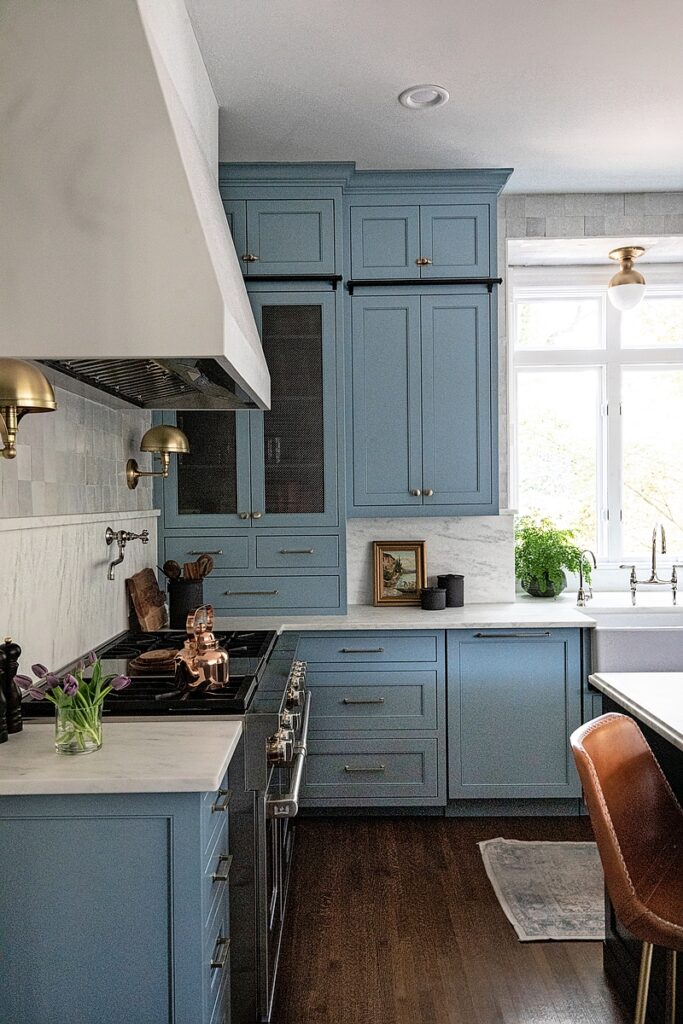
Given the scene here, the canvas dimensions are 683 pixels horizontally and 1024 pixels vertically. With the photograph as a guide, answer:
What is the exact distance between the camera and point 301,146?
3.56 meters

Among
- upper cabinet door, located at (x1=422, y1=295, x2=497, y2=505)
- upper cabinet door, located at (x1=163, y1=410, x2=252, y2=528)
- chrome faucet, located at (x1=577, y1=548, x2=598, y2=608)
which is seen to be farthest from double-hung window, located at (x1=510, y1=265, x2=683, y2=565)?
upper cabinet door, located at (x1=163, y1=410, x2=252, y2=528)

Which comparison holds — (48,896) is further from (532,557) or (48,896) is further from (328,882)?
(532,557)

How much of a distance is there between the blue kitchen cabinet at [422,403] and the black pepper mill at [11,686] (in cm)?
214

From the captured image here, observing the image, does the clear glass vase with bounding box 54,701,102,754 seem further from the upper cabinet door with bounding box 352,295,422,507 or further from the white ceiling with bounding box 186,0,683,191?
the upper cabinet door with bounding box 352,295,422,507

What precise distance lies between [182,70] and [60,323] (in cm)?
101

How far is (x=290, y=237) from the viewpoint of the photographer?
3752 mm

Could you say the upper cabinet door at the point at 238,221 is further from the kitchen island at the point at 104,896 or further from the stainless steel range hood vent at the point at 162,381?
the kitchen island at the point at 104,896

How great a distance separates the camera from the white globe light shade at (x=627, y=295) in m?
4.26

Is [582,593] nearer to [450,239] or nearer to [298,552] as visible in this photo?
[298,552]

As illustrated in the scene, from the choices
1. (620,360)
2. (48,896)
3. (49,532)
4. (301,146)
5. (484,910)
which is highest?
(301,146)

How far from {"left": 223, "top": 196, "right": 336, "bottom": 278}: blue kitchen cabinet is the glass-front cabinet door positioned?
13 cm

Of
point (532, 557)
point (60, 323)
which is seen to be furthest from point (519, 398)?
point (60, 323)

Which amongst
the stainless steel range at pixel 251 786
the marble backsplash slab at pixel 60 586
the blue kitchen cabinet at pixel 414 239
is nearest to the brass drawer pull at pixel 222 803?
the stainless steel range at pixel 251 786

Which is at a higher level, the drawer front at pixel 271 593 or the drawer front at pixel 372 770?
the drawer front at pixel 271 593
